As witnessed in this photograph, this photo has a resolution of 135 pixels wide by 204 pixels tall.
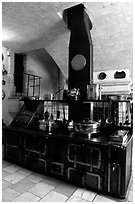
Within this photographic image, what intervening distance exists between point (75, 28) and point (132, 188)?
10.5 ft

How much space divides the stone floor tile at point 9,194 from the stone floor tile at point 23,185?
70 millimetres

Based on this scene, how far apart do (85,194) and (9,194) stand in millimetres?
1051

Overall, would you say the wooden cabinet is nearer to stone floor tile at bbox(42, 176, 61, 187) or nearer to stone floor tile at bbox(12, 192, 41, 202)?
stone floor tile at bbox(42, 176, 61, 187)

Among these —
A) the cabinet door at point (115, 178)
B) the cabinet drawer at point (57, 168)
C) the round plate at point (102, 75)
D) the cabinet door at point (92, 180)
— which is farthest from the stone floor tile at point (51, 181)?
the round plate at point (102, 75)

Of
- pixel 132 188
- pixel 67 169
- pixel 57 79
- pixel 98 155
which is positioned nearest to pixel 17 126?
pixel 67 169

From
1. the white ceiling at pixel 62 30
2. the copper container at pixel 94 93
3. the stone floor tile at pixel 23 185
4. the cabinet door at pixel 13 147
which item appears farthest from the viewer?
the white ceiling at pixel 62 30

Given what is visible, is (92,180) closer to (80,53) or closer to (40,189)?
(40,189)

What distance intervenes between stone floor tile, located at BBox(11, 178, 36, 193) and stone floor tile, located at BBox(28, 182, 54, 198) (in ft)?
0.27

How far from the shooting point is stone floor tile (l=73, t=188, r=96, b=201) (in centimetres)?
203

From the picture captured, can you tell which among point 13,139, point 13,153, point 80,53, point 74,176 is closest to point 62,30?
point 80,53

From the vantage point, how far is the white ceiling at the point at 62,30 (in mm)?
3363

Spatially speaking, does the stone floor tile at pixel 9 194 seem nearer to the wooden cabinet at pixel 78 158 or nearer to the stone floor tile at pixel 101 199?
the wooden cabinet at pixel 78 158

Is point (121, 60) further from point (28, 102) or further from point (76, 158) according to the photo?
point (76, 158)

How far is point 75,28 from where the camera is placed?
3.28 meters
